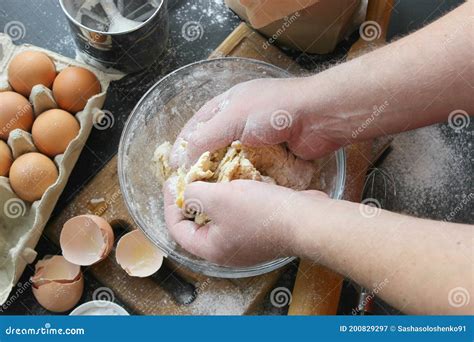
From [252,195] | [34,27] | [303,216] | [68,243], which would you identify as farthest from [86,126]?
[303,216]

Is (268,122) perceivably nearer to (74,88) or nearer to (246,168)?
(246,168)

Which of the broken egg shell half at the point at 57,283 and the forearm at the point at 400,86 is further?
the broken egg shell half at the point at 57,283

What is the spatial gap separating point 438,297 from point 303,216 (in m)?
0.25

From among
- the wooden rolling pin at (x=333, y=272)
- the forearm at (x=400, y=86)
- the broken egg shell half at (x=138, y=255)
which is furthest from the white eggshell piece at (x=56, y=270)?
the forearm at (x=400, y=86)

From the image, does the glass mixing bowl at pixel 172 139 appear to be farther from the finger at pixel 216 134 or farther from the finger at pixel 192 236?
the finger at pixel 216 134

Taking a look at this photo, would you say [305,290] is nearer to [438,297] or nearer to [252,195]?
[252,195]

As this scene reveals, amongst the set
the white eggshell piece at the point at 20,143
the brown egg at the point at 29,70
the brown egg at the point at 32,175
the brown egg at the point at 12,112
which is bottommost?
the brown egg at the point at 32,175

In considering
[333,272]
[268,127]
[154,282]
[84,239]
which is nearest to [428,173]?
[333,272]

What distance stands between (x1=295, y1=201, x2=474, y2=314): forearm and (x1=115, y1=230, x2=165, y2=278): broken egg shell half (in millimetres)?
465

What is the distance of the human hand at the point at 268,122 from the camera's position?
3.54ft

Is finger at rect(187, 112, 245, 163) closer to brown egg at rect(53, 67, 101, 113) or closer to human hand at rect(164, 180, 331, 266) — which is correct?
human hand at rect(164, 180, 331, 266)

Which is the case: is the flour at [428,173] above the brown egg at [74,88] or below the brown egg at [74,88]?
below

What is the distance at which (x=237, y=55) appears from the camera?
1.39 metres

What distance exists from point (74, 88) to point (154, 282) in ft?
1.63
